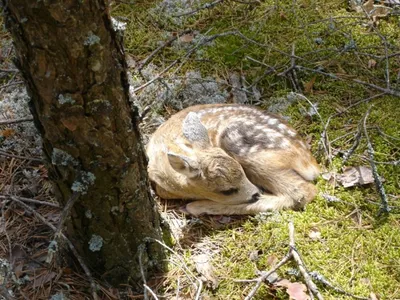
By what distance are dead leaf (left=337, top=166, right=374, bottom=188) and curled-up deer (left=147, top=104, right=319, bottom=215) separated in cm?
22

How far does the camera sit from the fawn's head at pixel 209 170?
3.76m

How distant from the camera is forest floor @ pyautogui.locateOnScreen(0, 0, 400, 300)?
320cm

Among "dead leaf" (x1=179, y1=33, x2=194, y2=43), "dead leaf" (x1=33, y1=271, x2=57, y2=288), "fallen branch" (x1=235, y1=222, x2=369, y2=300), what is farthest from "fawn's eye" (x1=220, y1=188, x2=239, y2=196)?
"dead leaf" (x1=179, y1=33, x2=194, y2=43)

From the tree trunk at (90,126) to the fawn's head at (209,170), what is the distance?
802 mm

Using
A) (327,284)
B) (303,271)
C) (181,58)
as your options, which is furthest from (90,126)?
(181,58)

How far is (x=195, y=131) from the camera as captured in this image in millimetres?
3885

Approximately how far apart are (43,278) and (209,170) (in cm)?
142

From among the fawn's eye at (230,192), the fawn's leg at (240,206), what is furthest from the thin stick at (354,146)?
the fawn's eye at (230,192)

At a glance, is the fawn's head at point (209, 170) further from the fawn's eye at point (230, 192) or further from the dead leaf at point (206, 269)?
the dead leaf at point (206, 269)

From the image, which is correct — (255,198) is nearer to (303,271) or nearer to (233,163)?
(233,163)

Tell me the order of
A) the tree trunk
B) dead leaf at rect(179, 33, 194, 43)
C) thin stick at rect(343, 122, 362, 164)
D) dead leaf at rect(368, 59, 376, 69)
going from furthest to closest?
dead leaf at rect(179, 33, 194, 43) → dead leaf at rect(368, 59, 376, 69) → thin stick at rect(343, 122, 362, 164) → the tree trunk

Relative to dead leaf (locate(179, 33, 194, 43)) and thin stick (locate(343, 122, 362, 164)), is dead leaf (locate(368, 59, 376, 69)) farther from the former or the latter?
dead leaf (locate(179, 33, 194, 43))

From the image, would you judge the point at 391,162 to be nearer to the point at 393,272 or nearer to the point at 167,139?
the point at 393,272

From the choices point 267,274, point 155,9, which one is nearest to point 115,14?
point 155,9
